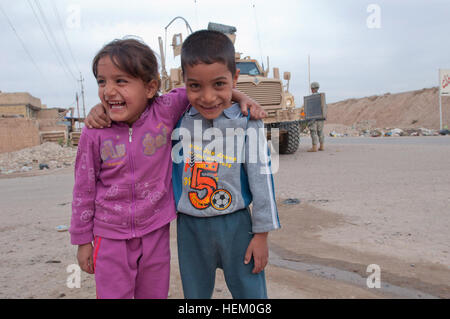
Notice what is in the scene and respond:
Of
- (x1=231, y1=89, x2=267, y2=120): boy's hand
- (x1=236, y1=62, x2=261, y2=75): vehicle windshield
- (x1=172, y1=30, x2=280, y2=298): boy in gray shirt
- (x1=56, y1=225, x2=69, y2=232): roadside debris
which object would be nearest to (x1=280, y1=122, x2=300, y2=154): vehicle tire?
(x1=236, y1=62, x2=261, y2=75): vehicle windshield

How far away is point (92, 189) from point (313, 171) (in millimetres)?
6218

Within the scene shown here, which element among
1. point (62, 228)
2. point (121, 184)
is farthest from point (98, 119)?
point (62, 228)

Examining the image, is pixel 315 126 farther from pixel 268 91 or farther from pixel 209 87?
pixel 209 87

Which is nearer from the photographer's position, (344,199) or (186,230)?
(186,230)

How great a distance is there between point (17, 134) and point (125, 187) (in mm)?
19108

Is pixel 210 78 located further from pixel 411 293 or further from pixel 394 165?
pixel 394 165

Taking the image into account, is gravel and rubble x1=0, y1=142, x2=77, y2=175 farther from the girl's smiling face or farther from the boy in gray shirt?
the boy in gray shirt

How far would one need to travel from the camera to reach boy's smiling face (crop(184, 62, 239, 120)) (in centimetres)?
160

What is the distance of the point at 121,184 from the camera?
1.73 metres

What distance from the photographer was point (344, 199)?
4895 millimetres

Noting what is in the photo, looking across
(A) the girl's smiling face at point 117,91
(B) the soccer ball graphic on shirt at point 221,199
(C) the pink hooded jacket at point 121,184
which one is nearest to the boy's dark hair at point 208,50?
(A) the girl's smiling face at point 117,91

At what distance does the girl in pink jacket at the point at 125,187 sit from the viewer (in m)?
1.70
